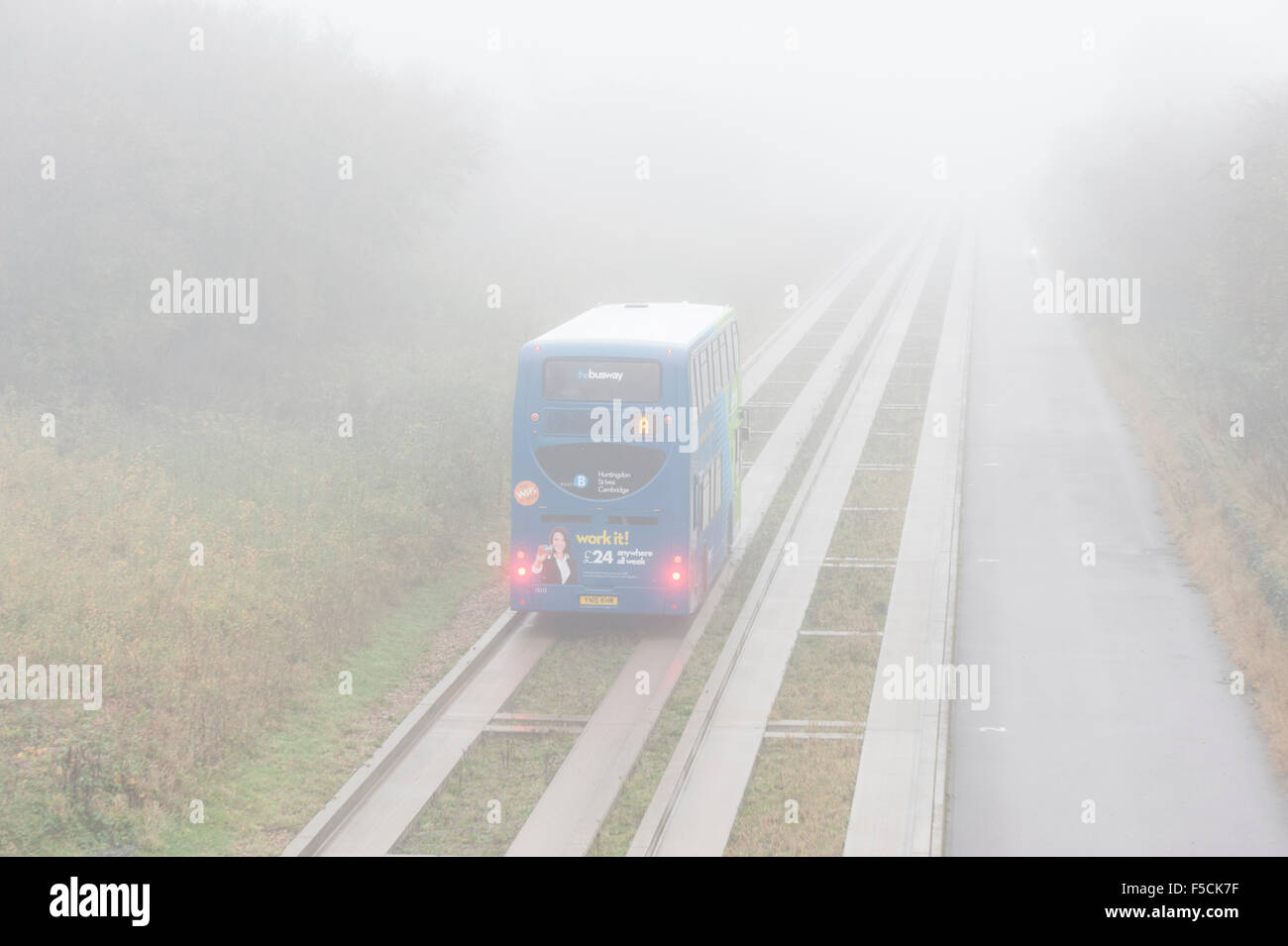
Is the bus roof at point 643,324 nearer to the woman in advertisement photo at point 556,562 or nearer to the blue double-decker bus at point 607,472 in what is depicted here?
the blue double-decker bus at point 607,472

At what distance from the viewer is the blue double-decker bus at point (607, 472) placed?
1680 centimetres

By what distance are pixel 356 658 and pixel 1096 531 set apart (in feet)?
43.6

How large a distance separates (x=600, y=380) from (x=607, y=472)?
115 centimetres

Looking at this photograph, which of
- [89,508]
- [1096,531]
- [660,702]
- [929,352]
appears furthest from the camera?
[929,352]

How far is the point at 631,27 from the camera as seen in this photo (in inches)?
4503

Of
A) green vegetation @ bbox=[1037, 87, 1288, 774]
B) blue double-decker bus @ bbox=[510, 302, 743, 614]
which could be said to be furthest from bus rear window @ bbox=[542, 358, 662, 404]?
green vegetation @ bbox=[1037, 87, 1288, 774]

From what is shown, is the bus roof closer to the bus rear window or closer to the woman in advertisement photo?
the bus rear window

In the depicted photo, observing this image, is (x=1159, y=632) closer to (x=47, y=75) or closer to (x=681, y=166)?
(x=47, y=75)

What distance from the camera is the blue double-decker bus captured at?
16.8 m

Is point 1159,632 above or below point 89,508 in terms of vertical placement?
below

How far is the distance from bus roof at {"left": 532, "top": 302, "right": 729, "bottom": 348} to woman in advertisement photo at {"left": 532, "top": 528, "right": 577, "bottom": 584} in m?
2.55

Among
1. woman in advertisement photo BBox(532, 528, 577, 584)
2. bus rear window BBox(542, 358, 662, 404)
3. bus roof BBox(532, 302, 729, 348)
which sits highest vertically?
bus roof BBox(532, 302, 729, 348)

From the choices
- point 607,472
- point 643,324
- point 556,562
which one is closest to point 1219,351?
point 643,324

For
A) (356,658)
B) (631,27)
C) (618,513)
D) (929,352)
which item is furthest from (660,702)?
(631,27)
